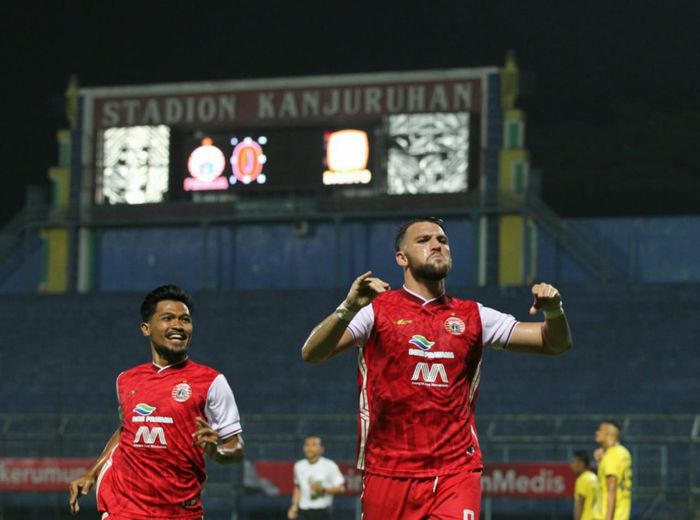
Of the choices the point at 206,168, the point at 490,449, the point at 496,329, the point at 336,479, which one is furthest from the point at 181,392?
the point at 206,168

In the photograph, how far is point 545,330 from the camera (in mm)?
6828

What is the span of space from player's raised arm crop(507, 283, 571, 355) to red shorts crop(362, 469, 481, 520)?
657 mm

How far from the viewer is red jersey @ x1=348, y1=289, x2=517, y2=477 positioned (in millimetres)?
6918

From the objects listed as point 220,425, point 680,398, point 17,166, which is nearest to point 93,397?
point 680,398

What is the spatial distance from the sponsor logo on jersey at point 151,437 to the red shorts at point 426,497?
116 centimetres

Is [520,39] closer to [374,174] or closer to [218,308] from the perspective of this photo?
[374,174]

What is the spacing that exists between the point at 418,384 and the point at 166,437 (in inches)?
55.2

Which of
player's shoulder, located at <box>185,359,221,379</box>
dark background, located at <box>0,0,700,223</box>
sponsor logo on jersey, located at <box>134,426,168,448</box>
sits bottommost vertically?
sponsor logo on jersey, located at <box>134,426,168,448</box>

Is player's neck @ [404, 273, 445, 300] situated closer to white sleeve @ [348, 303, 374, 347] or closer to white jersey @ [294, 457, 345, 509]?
white sleeve @ [348, 303, 374, 347]

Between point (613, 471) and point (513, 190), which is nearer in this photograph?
point (613, 471)

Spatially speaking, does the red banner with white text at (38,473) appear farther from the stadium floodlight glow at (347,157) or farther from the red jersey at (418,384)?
the red jersey at (418,384)

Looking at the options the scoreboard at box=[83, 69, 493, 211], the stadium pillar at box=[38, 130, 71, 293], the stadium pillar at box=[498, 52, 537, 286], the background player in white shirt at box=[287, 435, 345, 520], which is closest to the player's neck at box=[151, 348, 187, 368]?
the background player in white shirt at box=[287, 435, 345, 520]

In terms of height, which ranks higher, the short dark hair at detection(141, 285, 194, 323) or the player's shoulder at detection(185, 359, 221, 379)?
the short dark hair at detection(141, 285, 194, 323)

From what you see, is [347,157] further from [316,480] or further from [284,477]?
[316,480]
